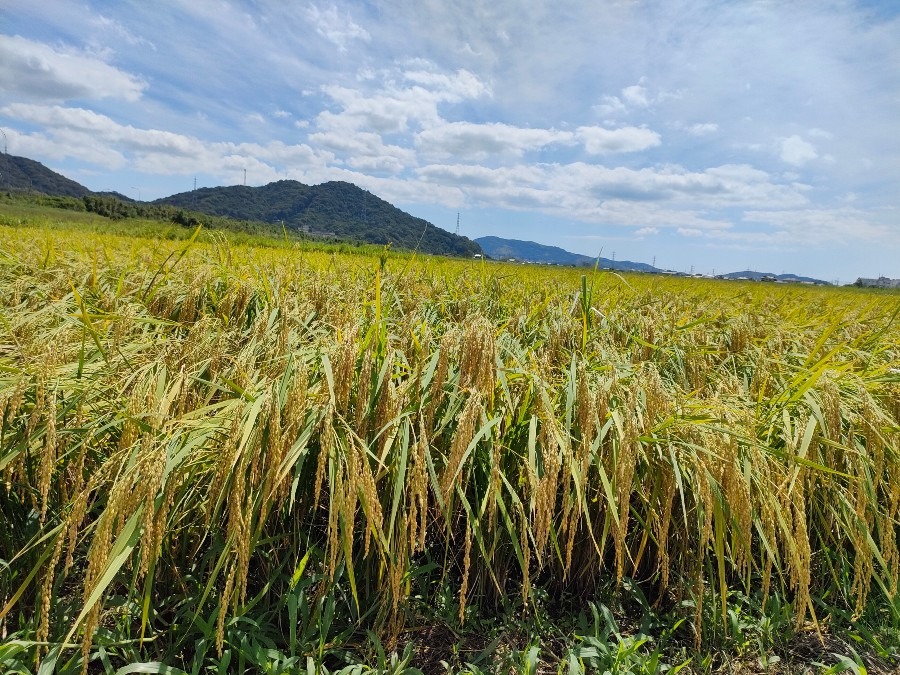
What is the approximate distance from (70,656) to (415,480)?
3.87 feet

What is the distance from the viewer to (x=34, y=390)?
5.23 feet

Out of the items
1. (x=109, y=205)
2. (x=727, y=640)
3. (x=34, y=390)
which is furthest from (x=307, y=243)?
(x=109, y=205)

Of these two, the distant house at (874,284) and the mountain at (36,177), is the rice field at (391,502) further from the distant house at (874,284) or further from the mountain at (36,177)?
the mountain at (36,177)

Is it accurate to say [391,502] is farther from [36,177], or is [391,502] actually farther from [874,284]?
[36,177]

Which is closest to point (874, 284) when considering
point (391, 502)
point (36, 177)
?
point (391, 502)

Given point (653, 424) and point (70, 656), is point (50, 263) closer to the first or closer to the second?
point (70, 656)

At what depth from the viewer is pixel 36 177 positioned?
125 metres

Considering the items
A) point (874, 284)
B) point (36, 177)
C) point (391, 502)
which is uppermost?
point (36, 177)

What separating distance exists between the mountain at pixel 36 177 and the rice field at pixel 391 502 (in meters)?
150

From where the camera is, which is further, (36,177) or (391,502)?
(36,177)

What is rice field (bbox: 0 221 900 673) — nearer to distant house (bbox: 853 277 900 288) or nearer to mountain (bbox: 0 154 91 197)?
distant house (bbox: 853 277 900 288)

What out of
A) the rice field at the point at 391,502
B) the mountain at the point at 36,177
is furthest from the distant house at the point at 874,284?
the mountain at the point at 36,177

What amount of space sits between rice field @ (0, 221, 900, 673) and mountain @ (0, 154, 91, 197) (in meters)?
Answer: 150

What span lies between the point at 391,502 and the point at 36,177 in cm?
17568
